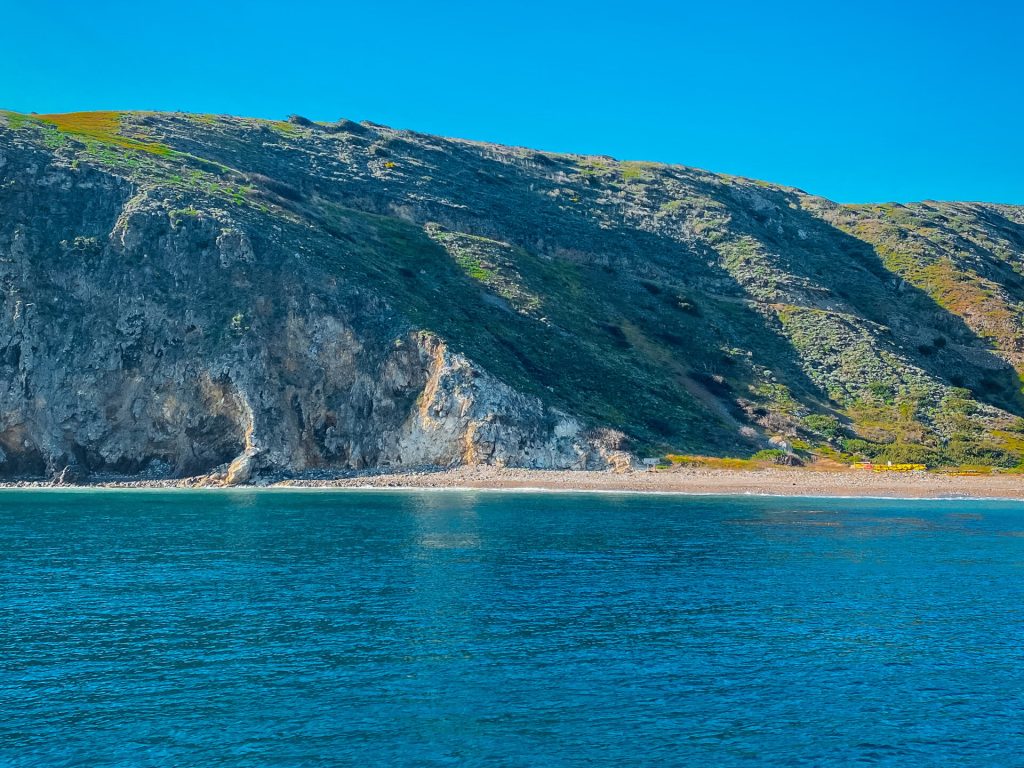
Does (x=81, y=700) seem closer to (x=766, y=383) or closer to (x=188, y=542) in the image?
(x=188, y=542)

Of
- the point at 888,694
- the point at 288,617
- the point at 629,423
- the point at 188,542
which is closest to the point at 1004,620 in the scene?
the point at 888,694

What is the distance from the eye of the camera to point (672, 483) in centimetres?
8188

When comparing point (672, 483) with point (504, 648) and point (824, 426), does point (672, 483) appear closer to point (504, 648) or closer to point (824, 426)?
point (824, 426)

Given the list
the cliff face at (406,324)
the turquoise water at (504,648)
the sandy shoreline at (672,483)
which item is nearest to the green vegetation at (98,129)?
the cliff face at (406,324)

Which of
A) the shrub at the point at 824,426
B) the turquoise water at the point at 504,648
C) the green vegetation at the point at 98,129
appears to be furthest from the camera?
the green vegetation at the point at 98,129

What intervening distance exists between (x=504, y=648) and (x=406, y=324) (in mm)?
68954

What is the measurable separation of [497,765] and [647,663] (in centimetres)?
821

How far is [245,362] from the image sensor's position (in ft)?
283

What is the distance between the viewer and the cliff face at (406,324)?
279 feet

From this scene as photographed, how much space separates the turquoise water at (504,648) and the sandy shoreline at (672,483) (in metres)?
28.7

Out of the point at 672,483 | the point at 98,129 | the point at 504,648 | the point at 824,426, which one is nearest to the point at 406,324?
the point at 672,483

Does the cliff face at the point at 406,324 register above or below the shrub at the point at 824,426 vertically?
above

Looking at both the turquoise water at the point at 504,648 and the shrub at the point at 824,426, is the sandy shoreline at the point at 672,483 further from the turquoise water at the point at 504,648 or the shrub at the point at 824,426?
the turquoise water at the point at 504,648

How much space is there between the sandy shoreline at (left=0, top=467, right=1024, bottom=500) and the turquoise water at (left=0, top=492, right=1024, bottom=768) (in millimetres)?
28719
